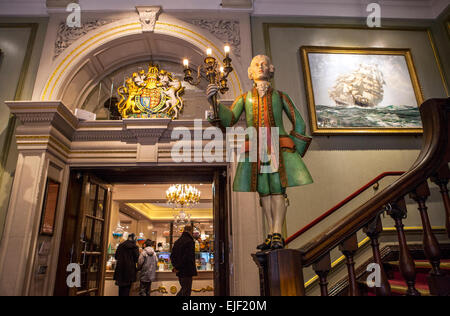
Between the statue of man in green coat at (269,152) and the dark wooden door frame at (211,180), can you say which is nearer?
the statue of man in green coat at (269,152)

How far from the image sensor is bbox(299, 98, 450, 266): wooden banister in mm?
1549

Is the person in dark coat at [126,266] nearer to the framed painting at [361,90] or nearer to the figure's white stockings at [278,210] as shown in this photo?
the framed painting at [361,90]

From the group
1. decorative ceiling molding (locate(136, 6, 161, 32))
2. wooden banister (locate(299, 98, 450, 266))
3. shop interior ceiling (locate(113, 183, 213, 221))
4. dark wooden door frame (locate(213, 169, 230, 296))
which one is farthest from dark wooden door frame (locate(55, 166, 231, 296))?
shop interior ceiling (locate(113, 183, 213, 221))

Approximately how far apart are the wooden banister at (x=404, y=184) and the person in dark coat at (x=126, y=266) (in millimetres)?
4499

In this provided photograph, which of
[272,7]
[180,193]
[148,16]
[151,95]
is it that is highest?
[272,7]

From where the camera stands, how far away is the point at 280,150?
7.19ft

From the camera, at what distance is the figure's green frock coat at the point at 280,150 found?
2119mm

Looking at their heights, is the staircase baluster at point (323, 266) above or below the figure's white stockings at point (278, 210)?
below

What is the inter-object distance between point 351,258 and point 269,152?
35.2 inches

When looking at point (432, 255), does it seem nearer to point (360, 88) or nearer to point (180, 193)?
point (360, 88)

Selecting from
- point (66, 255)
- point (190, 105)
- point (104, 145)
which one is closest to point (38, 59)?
point (104, 145)

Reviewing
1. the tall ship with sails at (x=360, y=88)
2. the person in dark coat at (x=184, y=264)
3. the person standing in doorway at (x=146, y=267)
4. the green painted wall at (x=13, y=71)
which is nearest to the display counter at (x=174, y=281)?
the person standing in doorway at (x=146, y=267)

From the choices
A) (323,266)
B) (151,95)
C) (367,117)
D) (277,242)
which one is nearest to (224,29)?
(151,95)
